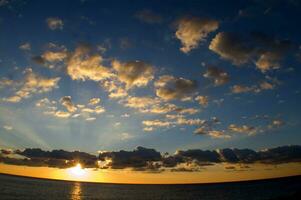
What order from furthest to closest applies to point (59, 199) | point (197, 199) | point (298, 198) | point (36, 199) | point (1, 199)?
point (197, 199)
point (59, 199)
point (36, 199)
point (1, 199)
point (298, 198)

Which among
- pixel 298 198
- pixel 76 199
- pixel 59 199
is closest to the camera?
pixel 298 198

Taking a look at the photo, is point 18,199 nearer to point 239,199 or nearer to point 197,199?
point 197,199

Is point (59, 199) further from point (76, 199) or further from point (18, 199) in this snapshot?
point (18, 199)

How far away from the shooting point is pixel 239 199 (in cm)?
16525

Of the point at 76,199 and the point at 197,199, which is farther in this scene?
the point at 197,199

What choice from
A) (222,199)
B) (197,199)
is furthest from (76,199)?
(222,199)

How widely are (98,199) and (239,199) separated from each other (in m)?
77.6

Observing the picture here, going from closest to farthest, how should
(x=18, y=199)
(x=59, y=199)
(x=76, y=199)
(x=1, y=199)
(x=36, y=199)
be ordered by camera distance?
(x=1, y=199) < (x=18, y=199) < (x=36, y=199) < (x=59, y=199) < (x=76, y=199)

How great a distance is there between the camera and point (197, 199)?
17962cm

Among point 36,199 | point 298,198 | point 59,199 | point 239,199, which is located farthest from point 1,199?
point 239,199

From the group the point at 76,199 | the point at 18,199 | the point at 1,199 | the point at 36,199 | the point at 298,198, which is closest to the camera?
the point at 298,198

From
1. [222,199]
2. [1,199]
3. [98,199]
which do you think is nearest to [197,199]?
[222,199]

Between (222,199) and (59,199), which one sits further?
(222,199)

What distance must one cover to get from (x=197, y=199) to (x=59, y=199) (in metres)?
78.2
